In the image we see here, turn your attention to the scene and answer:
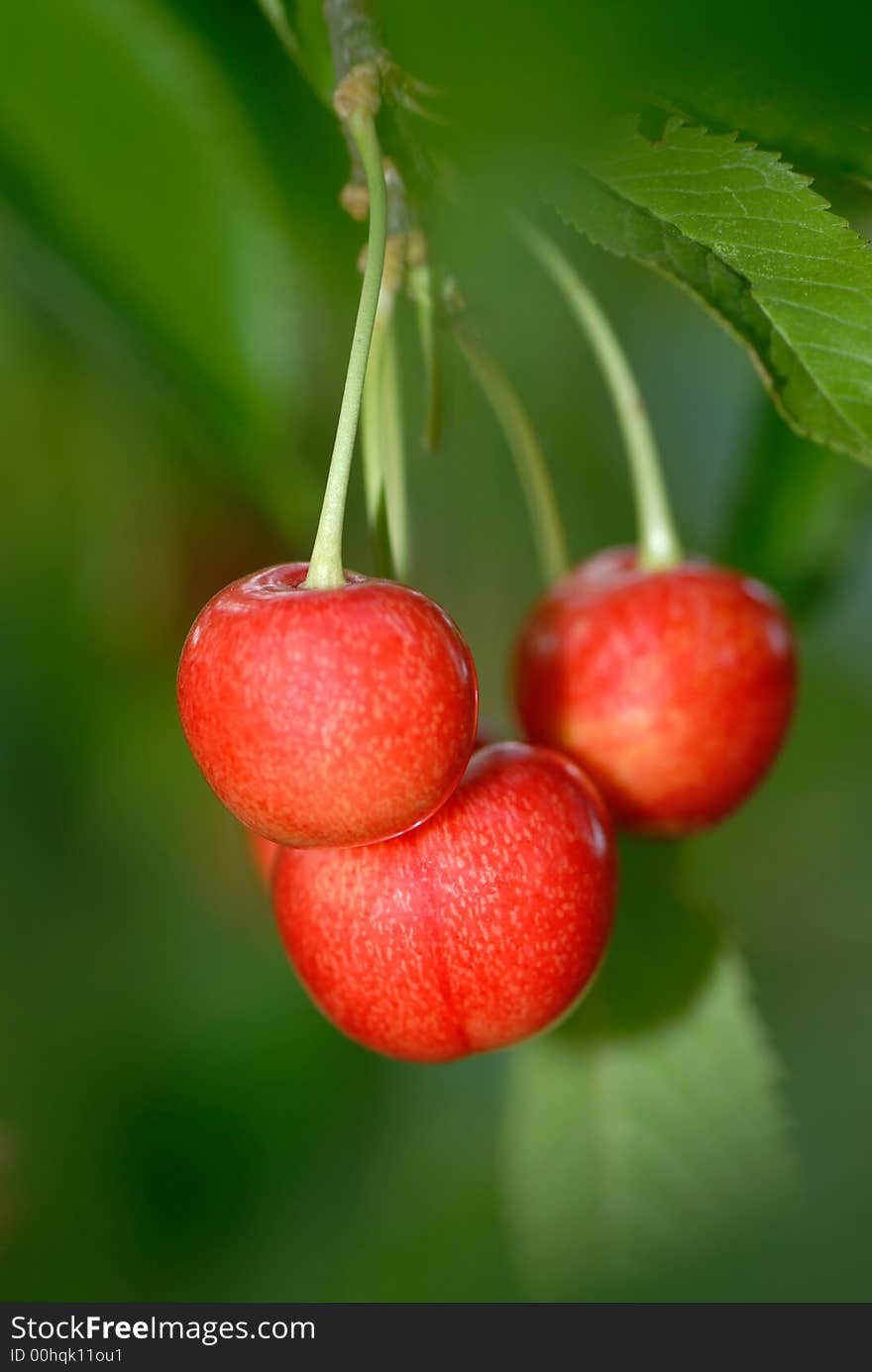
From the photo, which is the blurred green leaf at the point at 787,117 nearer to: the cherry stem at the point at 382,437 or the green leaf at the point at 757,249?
the green leaf at the point at 757,249

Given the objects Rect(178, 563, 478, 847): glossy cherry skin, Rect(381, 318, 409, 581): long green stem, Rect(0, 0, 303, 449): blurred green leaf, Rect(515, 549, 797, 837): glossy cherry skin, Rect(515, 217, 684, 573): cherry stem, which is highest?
Rect(0, 0, 303, 449): blurred green leaf

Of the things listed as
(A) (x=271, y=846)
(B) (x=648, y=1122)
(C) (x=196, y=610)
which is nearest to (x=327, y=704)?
(A) (x=271, y=846)

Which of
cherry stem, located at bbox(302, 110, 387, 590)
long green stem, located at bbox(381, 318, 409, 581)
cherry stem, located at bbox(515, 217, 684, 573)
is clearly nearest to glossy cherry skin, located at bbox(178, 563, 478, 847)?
cherry stem, located at bbox(302, 110, 387, 590)

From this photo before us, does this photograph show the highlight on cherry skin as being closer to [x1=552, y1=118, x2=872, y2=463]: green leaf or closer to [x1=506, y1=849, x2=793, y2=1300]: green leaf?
[x1=552, y1=118, x2=872, y2=463]: green leaf

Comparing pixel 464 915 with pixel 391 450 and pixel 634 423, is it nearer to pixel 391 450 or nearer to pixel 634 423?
pixel 391 450

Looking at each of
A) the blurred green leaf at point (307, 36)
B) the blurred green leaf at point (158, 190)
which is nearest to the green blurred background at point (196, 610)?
the blurred green leaf at point (158, 190)

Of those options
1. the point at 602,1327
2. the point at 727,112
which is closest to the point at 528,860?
the point at 727,112
